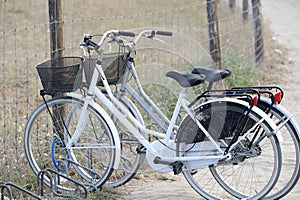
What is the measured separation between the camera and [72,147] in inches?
204

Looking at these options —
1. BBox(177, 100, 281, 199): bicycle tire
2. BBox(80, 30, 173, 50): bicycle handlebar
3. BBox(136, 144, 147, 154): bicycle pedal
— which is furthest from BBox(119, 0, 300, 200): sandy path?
BBox(80, 30, 173, 50): bicycle handlebar

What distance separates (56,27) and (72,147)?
43.9 inches

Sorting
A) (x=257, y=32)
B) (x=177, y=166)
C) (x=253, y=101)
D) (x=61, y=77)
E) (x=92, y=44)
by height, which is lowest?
(x=177, y=166)

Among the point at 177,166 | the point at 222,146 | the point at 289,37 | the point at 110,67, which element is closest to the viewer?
the point at 222,146

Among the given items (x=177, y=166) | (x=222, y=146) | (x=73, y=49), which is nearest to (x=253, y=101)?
(x=222, y=146)

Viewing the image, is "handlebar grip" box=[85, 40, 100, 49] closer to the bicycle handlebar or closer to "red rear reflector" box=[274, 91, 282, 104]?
the bicycle handlebar

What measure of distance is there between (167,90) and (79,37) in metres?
6.51

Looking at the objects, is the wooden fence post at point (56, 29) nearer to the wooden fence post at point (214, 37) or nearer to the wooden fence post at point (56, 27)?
A: the wooden fence post at point (56, 27)

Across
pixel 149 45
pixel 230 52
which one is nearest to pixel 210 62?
pixel 230 52

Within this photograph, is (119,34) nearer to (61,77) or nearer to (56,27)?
(61,77)

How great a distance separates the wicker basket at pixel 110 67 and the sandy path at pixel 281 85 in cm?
89

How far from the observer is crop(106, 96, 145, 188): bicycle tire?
5.20 meters

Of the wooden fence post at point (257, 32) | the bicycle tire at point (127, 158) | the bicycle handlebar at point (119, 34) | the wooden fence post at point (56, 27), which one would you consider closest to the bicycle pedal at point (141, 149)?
the bicycle tire at point (127, 158)

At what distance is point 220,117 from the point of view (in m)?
4.78
